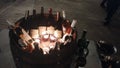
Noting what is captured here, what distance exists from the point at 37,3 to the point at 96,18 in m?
2.00

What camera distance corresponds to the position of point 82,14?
6.42 meters

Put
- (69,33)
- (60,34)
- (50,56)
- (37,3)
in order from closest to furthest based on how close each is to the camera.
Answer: (50,56), (69,33), (60,34), (37,3)

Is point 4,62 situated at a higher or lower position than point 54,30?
lower

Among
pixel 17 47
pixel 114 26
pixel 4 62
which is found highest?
pixel 17 47

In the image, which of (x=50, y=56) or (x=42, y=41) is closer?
(x=50, y=56)

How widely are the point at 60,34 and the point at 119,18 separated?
3.64m

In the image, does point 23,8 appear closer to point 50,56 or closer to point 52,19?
point 52,19

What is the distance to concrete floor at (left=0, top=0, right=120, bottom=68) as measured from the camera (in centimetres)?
568

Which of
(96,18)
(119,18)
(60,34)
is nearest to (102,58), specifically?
(60,34)

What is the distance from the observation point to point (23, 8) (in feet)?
20.5

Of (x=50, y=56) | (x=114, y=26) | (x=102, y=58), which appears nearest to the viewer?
(x=50, y=56)

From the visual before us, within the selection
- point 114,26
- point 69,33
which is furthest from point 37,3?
point 69,33

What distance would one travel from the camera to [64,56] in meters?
3.02

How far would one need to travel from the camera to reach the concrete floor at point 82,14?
568cm
